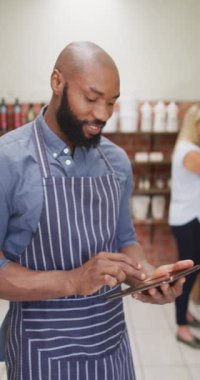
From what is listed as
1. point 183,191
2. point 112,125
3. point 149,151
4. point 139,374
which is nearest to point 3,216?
point 183,191

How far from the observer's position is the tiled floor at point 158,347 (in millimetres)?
2646

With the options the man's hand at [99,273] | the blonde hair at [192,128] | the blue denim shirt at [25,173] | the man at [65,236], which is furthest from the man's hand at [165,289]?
the blonde hair at [192,128]

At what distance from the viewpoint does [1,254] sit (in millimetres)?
1136

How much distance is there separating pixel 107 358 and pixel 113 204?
0.45 meters

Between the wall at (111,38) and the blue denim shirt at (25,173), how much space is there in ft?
9.76

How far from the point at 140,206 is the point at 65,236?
300cm

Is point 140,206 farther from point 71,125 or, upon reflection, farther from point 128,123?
point 71,125

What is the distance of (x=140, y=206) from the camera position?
405cm

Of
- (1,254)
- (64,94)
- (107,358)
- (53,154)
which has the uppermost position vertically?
(64,94)

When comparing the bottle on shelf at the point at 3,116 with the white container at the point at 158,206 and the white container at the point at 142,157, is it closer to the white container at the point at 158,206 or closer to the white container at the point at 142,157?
the white container at the point at 142,157

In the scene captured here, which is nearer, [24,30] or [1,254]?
[1,254]

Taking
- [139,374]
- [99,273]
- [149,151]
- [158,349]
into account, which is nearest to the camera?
[99,273]

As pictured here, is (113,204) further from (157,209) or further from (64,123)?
(157,209)

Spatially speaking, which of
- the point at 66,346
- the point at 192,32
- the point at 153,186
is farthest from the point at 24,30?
the point at 66,346
